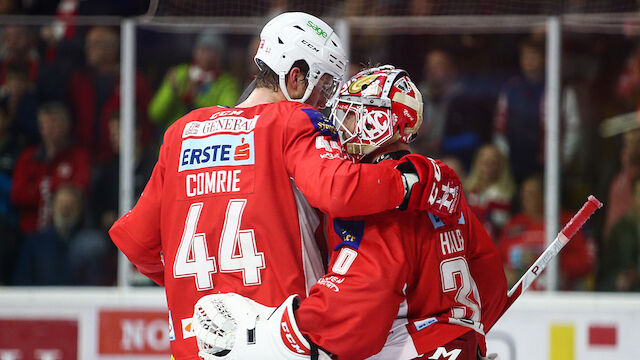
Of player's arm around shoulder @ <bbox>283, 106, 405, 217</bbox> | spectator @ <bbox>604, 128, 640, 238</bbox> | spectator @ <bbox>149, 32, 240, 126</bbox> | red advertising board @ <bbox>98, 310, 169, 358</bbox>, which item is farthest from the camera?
spectator @ <bbox>149, 32, 240, 126</bbox>

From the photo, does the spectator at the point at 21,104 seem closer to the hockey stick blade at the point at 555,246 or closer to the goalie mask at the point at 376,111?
the goalie mask at the point at 376,111

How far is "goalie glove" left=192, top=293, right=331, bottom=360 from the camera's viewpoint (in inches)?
94.2

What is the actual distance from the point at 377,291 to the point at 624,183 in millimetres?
3454

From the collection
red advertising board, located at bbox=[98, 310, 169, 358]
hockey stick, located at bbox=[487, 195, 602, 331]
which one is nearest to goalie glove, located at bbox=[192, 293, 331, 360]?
hockey stick, located at bbox=[487, 195, 602, 331]

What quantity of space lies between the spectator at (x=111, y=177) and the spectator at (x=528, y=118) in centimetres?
213

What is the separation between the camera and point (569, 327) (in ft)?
15.4

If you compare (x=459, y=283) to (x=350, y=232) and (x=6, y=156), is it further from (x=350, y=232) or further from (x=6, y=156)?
(x=6, y=156)

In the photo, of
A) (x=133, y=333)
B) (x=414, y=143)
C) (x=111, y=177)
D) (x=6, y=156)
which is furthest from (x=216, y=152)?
(x=6, y=156)

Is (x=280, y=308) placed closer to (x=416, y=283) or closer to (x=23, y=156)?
(x=416, y=283)

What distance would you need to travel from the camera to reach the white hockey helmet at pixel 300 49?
271 centimetres

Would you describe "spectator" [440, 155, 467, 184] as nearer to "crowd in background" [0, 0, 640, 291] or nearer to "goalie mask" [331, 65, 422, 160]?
"crowd in background" [0, 0, 640, 291]

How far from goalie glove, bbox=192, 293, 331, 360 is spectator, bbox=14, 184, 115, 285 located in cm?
293

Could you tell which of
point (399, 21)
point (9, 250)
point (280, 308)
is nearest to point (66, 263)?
point (9, 250)

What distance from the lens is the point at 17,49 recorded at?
5.52m
